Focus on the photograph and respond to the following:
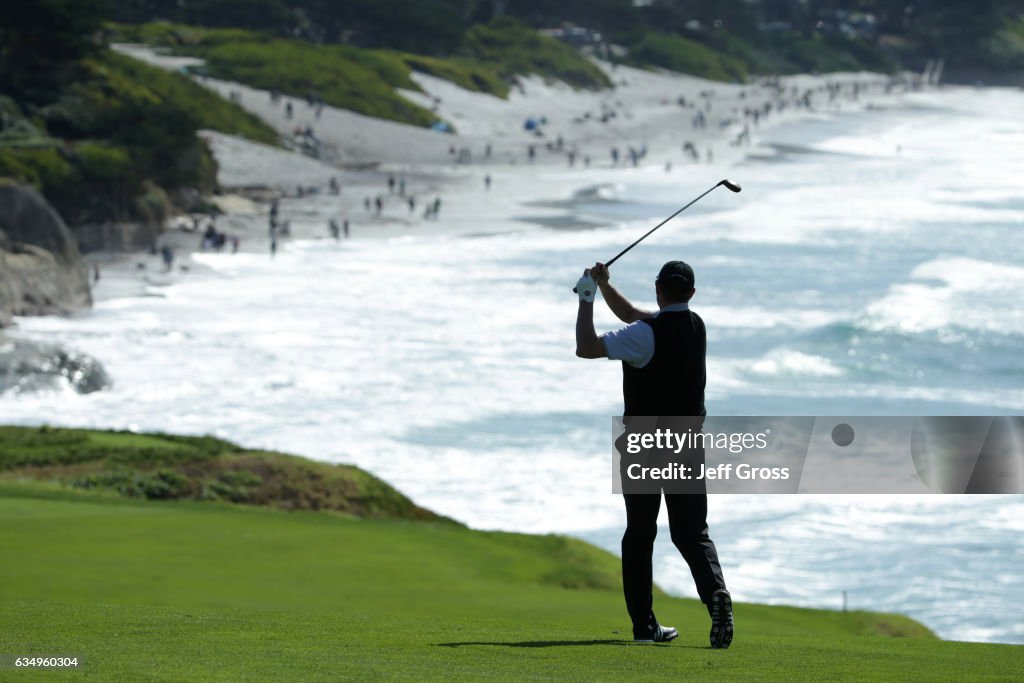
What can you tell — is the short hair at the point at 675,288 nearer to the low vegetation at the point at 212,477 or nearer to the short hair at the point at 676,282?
the short hair at the point at 676,282

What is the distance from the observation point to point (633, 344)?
817 centimetres

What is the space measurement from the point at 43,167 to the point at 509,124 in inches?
2283

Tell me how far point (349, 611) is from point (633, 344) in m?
5.87

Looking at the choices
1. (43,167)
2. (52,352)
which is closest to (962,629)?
(52,352)

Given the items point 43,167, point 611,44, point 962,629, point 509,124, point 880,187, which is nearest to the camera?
point 962,629

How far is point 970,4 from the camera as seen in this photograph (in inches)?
7712

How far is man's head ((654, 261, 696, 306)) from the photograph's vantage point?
27.4ft

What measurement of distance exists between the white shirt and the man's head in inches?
9.0

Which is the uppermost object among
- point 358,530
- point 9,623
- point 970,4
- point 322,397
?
point 970,4

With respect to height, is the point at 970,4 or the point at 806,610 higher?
the point at 970,4

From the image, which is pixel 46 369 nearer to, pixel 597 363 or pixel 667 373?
pixel 597 363

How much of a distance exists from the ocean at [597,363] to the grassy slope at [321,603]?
19.5 feet

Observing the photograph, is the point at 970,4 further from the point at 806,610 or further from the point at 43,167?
the point at 806,610

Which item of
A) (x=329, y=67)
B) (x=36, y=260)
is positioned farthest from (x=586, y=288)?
(x=329, y=67)
